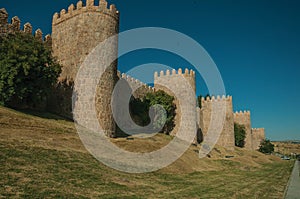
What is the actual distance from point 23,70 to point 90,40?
21.0 feet

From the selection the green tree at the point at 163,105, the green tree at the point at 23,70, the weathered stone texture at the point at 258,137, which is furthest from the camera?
the weathered stone texture at the point at 258,137

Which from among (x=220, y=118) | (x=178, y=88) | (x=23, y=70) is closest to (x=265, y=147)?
(x=220, y=118)

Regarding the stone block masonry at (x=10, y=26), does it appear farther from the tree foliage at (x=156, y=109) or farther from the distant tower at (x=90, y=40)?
the tree foliage at (x=156, y=109)

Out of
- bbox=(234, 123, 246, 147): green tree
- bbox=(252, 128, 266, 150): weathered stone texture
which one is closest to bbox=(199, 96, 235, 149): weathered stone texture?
bbox=(234, 123, 246, 147): green tree

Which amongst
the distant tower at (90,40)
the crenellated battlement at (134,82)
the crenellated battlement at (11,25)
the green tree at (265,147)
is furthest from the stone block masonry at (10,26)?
→ the green tree at (265,147)

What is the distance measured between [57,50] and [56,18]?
3683 mm

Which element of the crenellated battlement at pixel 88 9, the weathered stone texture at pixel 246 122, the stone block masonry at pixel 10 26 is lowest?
the weathered stone texture at pixel 246 122

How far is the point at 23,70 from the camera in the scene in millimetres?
18531

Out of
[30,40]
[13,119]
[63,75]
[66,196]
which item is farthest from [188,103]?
[66,196]

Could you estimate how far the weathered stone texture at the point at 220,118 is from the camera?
4347 centimetres

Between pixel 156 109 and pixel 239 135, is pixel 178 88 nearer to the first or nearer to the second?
pixel 156 109

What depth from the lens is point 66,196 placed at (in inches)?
308

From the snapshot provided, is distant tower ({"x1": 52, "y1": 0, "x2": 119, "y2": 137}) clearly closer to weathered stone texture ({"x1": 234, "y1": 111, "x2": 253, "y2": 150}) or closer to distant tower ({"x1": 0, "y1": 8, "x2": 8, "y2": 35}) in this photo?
distant tower ({"x1": 0, "y1": 8, "x2": 8, "y2": 35})

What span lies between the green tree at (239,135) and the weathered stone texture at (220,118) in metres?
7.18
